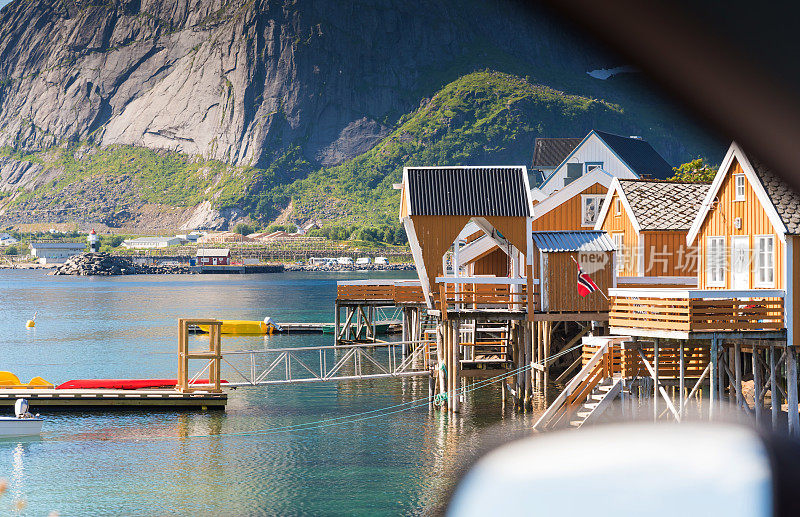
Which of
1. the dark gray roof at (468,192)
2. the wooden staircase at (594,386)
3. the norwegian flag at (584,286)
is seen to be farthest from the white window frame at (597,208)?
the wooden staircase at (594,386)

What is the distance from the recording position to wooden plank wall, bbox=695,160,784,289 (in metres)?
26.0

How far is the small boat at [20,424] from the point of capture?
3199 cm

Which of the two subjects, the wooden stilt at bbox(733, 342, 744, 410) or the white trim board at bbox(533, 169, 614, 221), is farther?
the white trim board at bbox(533, 169, 614, 221)

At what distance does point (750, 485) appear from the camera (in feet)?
31.3

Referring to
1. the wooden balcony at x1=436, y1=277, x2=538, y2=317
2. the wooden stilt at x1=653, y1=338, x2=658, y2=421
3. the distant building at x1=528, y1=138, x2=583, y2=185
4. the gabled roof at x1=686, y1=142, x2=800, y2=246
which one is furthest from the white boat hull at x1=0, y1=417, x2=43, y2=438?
the distant building at x1=528, y1=138, x2=583, y2=185

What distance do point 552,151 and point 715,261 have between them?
58.2 metres

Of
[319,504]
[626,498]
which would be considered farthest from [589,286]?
[626,498]

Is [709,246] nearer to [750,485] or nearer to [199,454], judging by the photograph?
[199,454]

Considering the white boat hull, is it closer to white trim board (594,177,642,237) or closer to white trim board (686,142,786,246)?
white trim board (594,177,642,237)

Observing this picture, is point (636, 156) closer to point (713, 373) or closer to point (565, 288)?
point (565, 288)

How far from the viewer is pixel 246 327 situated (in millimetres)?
84938

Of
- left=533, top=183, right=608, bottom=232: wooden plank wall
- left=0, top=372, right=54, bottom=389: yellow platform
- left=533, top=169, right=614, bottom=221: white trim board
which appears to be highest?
left=533, top=169, right=614, bottom=221: white trim board

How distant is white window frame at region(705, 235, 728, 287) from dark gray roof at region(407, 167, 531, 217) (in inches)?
273

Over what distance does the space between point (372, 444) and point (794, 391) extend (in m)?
13.4
